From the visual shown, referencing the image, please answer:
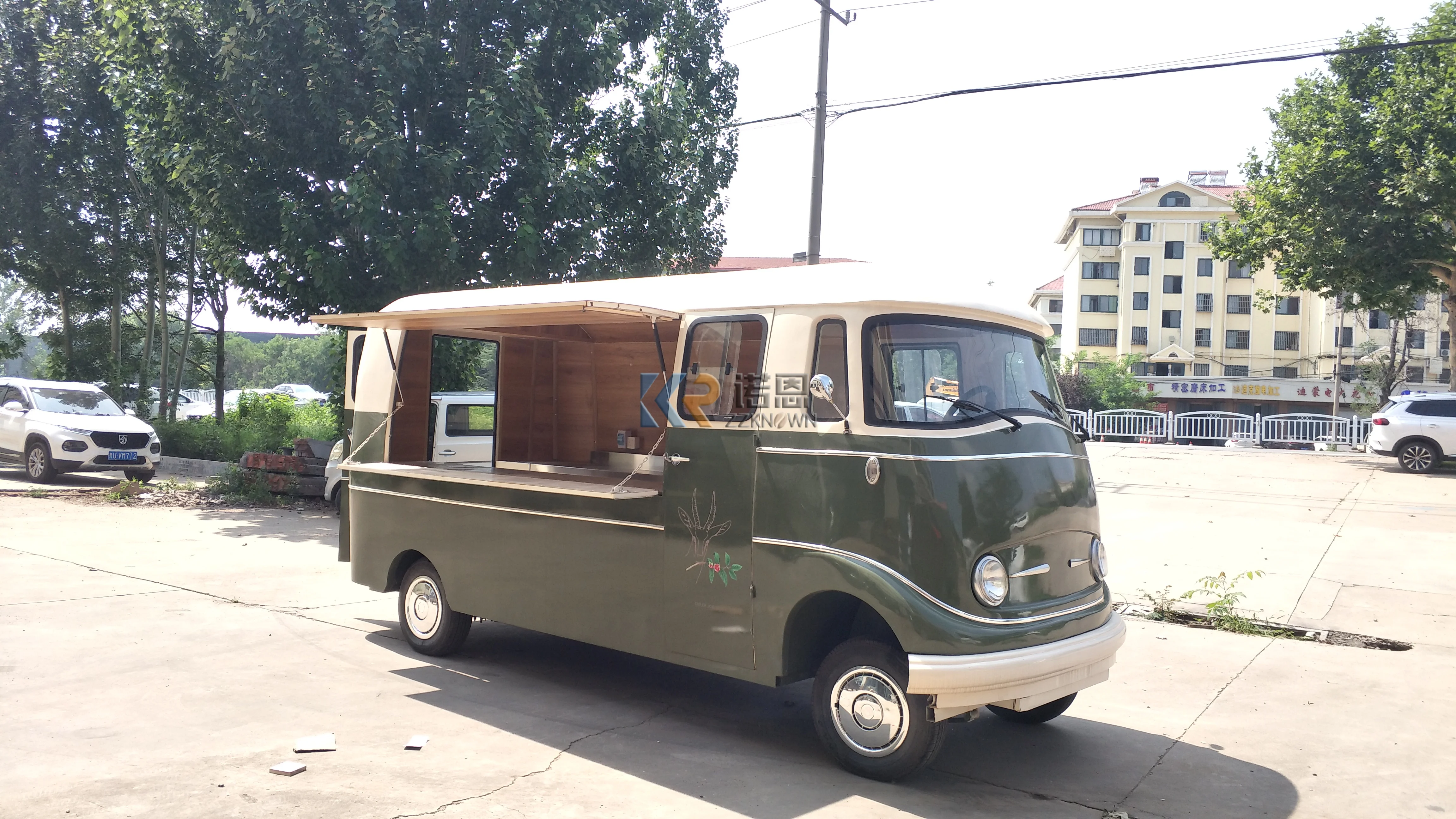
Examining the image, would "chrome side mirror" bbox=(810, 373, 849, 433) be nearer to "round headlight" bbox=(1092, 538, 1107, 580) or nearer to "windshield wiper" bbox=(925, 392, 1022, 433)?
"windshield wiper" bbox=(925, 392, 1022, 433)

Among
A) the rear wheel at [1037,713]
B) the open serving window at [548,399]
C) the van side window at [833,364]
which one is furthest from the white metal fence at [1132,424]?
the van side window at [833,364]

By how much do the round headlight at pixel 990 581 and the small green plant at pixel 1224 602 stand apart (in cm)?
489

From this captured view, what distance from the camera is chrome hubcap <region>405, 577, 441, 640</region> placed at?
7.41 m

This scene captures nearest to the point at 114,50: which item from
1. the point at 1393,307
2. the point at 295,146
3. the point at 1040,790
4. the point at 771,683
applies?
the point at 295,146

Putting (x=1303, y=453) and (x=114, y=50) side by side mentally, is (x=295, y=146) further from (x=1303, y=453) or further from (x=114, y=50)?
(x=1303, y=453)

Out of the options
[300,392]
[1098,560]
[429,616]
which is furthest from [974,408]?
[300,392]

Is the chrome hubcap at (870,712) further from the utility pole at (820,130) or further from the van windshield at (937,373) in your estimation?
the utility pole at (820,130)

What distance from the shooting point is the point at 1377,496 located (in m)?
17.0

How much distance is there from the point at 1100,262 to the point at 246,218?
219 ft

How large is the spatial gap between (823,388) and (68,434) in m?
Result: 17.5

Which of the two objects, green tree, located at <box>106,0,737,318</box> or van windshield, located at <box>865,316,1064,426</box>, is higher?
green tree, located at <box>106,0,737,318</box>

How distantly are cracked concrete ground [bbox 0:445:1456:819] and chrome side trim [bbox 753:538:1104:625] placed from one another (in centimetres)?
86

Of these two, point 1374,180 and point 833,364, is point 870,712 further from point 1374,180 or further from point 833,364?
point 1374,180

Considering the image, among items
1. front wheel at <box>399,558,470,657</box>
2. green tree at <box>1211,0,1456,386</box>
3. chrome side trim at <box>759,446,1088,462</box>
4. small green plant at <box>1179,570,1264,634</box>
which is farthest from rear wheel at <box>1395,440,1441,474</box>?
front wheel at <box>399,558,470,657</box>
